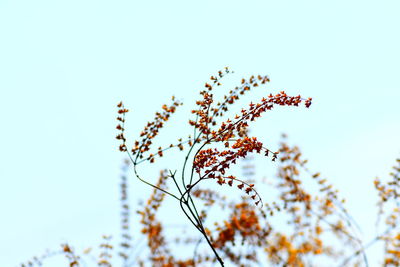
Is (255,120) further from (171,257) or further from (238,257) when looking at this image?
(171,257)

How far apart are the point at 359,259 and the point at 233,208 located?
4.30m

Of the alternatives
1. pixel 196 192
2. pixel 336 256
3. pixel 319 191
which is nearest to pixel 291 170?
pixel 319 191

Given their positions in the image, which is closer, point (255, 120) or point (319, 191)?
point (255, 120)

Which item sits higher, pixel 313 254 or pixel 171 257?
pixel 171 257

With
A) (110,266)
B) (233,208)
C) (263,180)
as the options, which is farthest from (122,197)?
(263,180)

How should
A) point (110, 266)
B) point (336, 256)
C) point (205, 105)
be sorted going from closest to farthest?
point (205, 105) → point (110, 266) → point (336, 256)

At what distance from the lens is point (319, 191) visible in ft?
29.7

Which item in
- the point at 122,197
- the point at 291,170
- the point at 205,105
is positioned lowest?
the point at 205,105

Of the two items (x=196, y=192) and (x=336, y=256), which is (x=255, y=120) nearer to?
(x=196, y=192)

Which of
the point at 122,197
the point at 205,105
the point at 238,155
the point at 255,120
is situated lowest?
the point at 238,155

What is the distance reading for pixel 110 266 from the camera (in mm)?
8562

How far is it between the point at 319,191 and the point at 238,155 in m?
4.65

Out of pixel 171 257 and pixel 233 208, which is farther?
pixel 171 257

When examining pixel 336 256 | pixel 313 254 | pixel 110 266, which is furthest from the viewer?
pixel 336 256
